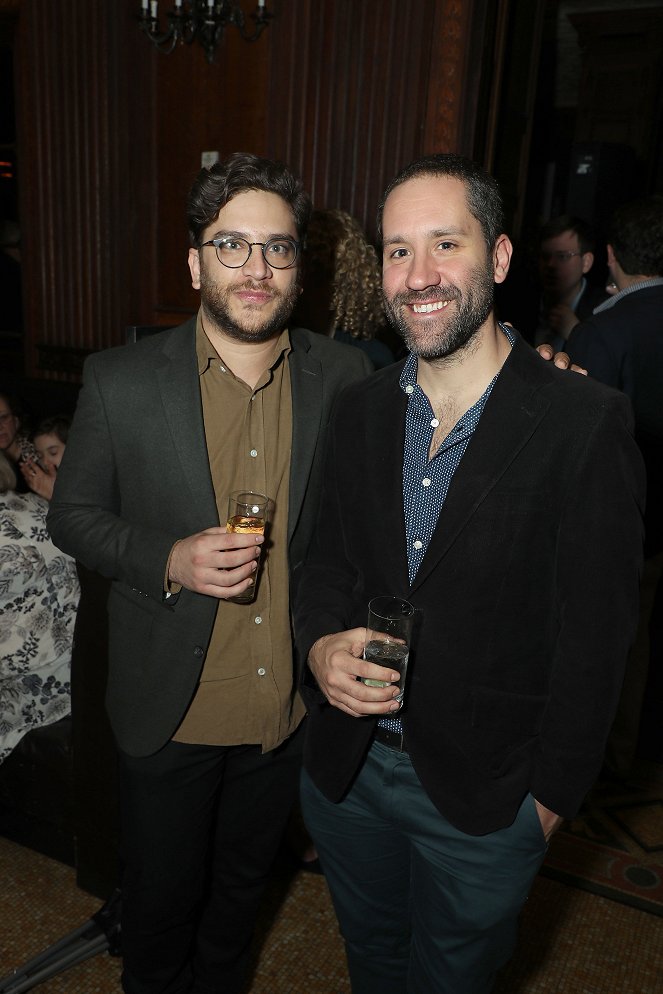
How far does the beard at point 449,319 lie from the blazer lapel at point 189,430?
0.48 m

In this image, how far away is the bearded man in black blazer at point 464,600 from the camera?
4.01 feet

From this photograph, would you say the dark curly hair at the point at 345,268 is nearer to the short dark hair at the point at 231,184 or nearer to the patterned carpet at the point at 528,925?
the short dark hair at the point at 231,184

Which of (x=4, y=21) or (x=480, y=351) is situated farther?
(x=4, y=21)

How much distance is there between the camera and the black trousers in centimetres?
172

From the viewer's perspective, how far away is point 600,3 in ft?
22.4

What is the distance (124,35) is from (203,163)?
2.93ft

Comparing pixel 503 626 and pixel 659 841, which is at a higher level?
pixel 503 626

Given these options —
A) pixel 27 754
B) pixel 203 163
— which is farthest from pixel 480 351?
pixel 203 163

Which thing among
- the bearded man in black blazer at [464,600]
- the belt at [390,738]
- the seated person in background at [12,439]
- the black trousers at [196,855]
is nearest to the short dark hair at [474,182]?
the bearded man in black blazer at [464,600]

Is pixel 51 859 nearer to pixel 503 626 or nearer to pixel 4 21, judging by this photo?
pixel 503 626

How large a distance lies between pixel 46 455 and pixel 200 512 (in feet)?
7.21

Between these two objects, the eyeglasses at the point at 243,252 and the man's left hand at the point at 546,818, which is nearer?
the man's left hand at the point at 546,818

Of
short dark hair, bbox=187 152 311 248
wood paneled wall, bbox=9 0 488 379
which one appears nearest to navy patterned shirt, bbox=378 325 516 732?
short dark hair, bbox=187 152 311 248

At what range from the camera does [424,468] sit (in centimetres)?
139
